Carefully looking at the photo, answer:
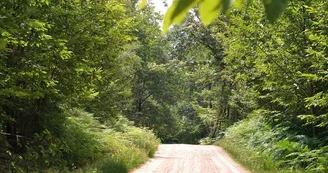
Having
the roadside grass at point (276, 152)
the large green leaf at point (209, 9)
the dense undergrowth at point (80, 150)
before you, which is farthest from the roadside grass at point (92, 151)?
the large green leaf at point (209, 9)

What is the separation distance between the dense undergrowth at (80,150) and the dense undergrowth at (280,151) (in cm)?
410

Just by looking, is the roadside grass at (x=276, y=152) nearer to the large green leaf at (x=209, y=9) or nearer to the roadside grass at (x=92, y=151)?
the roadside grass at (x=92, y=151)

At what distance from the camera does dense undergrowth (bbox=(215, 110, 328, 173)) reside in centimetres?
1023

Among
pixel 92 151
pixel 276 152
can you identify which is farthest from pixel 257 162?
pixel 92 151

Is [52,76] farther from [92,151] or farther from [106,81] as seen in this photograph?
[92,151]

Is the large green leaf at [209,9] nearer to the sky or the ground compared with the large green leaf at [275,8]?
nearer to the sky

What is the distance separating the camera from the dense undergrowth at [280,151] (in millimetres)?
10234

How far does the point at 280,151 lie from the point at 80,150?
20.1ft

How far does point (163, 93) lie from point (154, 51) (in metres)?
4.25

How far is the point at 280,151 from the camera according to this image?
12.5 m

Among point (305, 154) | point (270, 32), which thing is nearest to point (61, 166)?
point (305, 154)

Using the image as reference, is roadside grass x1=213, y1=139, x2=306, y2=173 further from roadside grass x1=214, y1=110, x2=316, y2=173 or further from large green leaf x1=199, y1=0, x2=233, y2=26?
large green leaf x1=199, y1=0, x2=233, y2=26

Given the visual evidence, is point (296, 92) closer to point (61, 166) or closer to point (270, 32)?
point (270, 32)

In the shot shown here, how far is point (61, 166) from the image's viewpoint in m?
8.84
